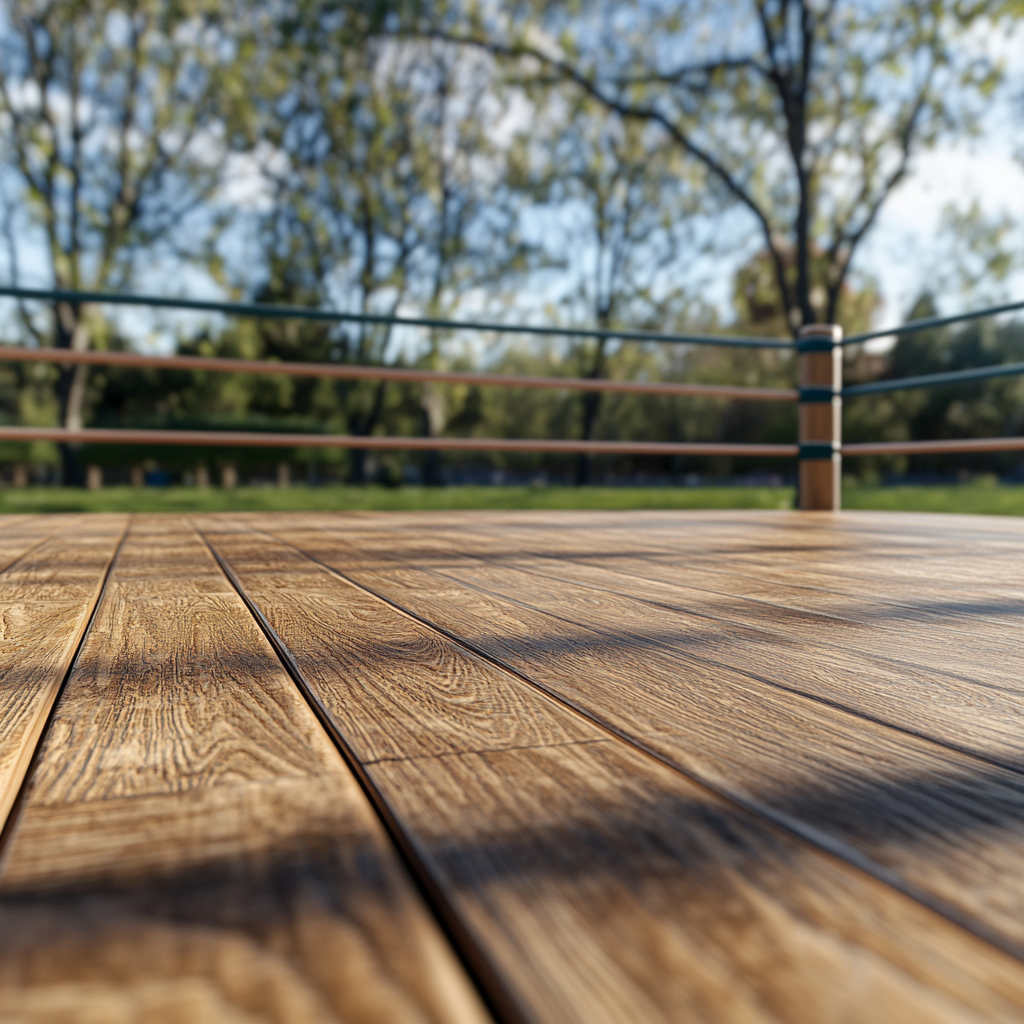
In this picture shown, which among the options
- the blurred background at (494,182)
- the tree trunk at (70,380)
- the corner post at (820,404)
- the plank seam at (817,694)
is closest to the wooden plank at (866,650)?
the plank seam at (817,694)

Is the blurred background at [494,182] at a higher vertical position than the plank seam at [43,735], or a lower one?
higher

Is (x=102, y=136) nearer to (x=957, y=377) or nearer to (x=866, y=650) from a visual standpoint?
(x=957, y=377)

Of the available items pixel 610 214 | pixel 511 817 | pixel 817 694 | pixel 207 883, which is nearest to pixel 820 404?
pixel 817 694

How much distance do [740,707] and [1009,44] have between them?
953 centimetres

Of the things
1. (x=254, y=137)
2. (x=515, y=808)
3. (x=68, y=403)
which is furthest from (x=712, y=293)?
(x=515, y=808)

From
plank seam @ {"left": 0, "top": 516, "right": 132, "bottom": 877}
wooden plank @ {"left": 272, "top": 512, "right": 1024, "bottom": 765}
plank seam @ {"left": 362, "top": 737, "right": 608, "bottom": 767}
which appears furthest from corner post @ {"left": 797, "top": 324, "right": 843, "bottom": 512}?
plank seam @ {"left": 362, "top": 737, "right": 608, "bottom": 767}

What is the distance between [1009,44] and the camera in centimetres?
782

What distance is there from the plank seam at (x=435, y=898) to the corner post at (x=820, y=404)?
312 cm

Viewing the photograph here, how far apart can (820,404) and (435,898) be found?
3.35 m

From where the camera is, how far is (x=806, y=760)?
53cm

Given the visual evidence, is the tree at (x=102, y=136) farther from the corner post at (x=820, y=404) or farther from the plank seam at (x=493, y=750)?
the plank seam at (x=493, y=750)

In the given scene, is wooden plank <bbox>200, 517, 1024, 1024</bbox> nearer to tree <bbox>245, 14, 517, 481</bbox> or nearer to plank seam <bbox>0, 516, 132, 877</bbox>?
plank seam <bbox>0, 516, 132, 877</bbox>

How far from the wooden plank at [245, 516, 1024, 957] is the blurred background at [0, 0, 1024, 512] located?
673 centimetres

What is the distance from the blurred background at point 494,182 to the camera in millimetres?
Answer: 8234
